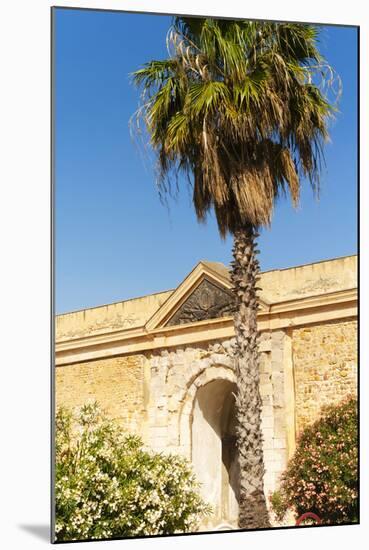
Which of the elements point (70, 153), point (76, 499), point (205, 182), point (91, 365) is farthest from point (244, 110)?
point (76, 499)

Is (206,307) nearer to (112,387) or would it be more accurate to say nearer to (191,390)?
(191,390)

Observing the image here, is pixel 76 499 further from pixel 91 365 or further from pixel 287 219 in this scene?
pixel 287 219

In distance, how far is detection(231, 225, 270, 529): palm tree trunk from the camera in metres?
10.2

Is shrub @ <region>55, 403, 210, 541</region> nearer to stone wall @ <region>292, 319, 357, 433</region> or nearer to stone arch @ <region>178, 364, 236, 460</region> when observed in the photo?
stone arch @ <region>178, 364, 236, 460</region>

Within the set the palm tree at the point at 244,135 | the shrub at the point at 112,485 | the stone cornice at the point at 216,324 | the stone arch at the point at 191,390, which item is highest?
the palm tree at the point at 244,135

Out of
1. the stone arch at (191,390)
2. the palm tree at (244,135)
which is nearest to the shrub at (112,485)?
the stone arch at (191,390)

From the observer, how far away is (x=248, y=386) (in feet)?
34.1

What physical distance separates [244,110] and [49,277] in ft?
7.36

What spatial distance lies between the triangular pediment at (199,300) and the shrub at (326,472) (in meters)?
1.17

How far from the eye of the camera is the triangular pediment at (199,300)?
33.3 ft

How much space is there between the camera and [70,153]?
31.7 feet

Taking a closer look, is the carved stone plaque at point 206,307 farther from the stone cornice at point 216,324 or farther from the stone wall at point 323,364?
the stone wall at point 323,364

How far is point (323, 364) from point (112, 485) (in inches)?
84.0

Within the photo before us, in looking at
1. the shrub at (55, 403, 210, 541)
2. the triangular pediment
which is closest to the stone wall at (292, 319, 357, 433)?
the triangular pediment
